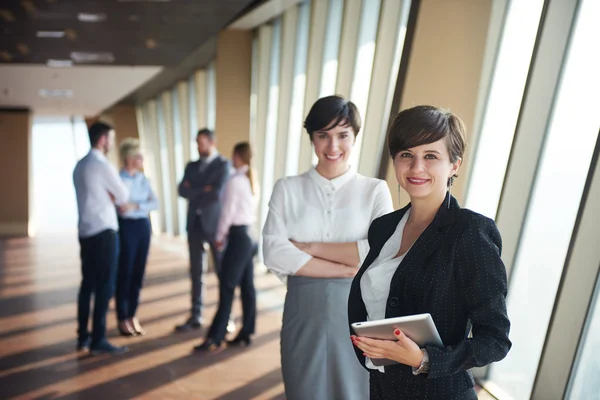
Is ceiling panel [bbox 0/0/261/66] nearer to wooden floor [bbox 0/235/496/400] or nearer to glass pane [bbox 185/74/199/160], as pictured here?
glass pane [bbox 185/74/199/160]

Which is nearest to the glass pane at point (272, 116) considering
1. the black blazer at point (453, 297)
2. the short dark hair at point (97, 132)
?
the short dark hair at point (97, 132)

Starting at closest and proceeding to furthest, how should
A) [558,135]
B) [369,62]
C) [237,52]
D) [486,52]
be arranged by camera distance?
[558,135] < [486,52] < [369,62] < [237,52]

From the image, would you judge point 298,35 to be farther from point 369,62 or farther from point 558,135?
point 558,135

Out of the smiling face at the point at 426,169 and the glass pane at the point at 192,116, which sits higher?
the smiling face at the point at 426,169

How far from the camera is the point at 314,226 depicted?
9.04ft

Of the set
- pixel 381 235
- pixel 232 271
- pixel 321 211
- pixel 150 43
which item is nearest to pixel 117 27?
pixel 150 43

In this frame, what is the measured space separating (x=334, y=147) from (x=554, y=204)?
2147 millimetres

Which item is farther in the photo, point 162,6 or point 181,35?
point 181,35

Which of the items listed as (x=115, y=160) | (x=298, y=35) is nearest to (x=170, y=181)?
(x=115, y=160)

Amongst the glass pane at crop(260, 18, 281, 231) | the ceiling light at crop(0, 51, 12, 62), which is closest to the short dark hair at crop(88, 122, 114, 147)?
the glass pane at crop(260, 18, 281, 231)

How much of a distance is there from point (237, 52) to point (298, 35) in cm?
189

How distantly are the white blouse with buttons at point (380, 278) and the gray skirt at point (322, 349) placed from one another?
2.19 ft

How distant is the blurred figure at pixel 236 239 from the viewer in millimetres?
5664

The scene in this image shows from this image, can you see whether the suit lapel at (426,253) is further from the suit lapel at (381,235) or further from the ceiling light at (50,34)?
the ceiling light at (50,34)
